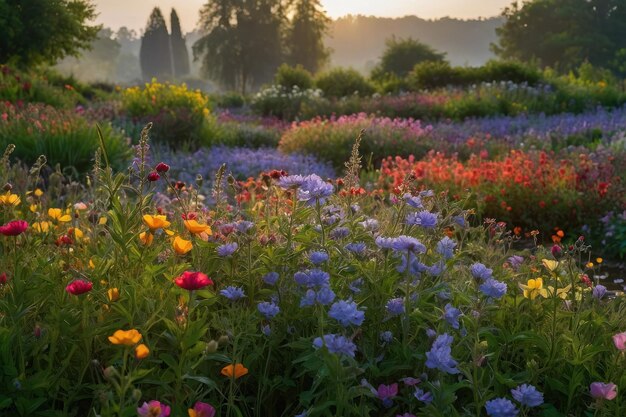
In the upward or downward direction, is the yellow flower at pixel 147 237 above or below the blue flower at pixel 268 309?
above

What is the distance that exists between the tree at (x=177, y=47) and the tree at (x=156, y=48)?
193cm

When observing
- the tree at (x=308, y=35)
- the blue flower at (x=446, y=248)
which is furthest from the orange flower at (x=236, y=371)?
the tree at (x=308, y=35)

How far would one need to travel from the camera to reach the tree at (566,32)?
145 feet

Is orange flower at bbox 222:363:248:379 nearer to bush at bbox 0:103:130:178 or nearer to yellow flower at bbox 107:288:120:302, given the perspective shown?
yellow flower at bbox 107:288:120:302

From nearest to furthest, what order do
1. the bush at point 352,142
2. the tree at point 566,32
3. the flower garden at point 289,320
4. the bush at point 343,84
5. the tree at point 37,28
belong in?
the flower garden at point 289,320
the bush at point 352,142
the tree at point 37,28
the bush at point 343,84
the tree at point 566,32

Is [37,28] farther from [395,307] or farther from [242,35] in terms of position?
[242,35]

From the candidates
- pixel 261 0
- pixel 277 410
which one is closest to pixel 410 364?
pixel 277 410

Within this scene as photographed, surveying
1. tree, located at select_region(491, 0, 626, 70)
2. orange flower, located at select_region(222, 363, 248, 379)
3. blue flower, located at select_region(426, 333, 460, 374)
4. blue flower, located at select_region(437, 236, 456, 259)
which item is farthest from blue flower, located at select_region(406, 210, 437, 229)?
tree, located at select_region(491, 0, 626, 70)

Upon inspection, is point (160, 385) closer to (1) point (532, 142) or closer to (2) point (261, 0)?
(1) point (532, 142)

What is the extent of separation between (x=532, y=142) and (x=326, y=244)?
9.38 metres

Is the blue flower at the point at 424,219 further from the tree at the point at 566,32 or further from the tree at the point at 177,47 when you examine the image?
the tree at the point at 177,47

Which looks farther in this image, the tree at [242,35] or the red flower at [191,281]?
the tree at [242,35]

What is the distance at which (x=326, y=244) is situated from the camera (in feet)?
8.64

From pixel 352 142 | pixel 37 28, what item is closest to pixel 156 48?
pixel 37 28
